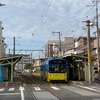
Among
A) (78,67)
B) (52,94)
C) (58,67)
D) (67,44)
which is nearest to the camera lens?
(52,94)

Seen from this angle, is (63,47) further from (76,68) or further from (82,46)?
(76,68)

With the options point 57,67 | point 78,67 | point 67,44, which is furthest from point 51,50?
point 57,67

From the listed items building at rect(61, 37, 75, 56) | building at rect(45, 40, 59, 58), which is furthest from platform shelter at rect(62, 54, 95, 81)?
Answer: building at rect(61, 37, 75, 56)

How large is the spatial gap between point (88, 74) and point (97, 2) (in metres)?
16.9

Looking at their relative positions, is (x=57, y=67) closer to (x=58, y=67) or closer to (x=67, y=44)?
(x=58, y=67)

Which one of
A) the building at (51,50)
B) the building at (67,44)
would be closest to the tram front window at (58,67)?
the building at (51,50)

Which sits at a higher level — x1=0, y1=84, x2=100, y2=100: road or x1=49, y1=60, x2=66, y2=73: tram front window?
x1=49, y1=60, x2=66, y2=73: tram front window

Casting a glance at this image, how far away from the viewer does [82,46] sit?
99562mm

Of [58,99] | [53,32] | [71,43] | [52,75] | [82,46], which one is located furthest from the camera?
[71,43]

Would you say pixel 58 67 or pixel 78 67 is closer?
pixel 58 67

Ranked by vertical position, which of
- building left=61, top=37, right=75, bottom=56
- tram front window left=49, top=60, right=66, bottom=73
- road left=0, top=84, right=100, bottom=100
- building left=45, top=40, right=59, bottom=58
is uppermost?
building left=61, top=37, right=75, bottom=56

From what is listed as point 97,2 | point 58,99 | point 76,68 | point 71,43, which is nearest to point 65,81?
point 76,68

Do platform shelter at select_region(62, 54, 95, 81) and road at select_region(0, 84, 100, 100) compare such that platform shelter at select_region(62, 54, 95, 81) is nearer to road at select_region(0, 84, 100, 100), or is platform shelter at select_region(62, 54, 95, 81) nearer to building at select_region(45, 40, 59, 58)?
road at select_region(0, 84, 100, 100)

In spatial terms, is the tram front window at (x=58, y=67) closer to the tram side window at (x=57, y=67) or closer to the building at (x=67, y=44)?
the tram side window at (x=57, y=67)
